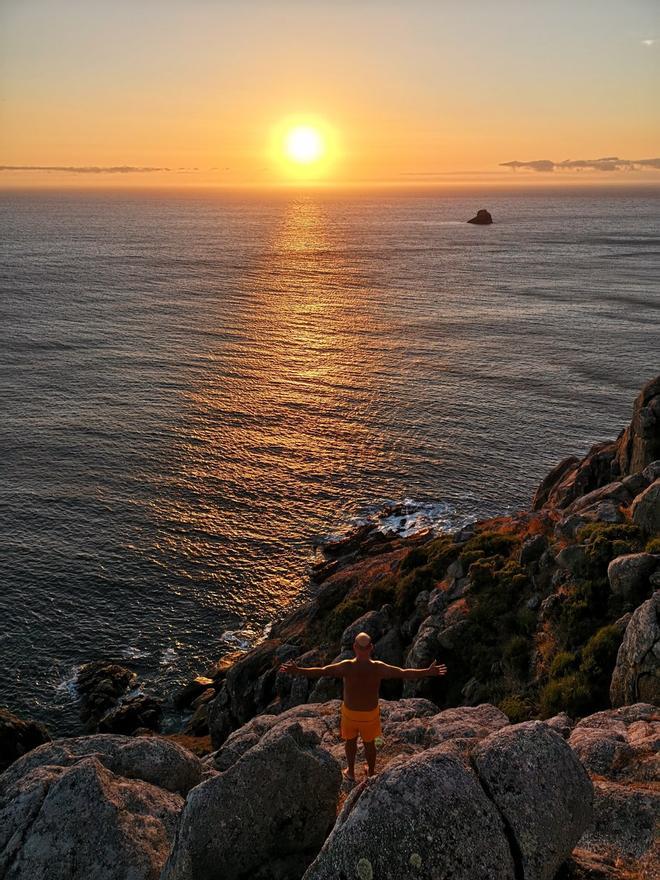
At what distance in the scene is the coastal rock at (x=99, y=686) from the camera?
46.8 m

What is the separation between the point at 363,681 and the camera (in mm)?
16594

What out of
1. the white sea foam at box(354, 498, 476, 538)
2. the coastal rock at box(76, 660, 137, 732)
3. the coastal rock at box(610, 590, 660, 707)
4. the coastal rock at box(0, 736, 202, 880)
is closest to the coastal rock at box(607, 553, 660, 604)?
the coastal rock at box(610, 590, 660, 707)

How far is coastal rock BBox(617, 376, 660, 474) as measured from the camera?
41.4 meters

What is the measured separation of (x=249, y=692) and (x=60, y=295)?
148046 millimetres

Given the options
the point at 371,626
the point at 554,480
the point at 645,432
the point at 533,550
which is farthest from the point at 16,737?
the point at 554,480

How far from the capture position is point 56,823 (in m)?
16.3

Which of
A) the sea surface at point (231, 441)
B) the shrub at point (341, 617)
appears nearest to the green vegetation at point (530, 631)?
the shrub at point (341, 617)

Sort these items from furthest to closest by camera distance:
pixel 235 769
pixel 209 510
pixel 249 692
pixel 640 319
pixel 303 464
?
1. pixel 640 319
2. pixel 303 464
3. pixel 209 510
4. pixel 249 692
5. pixel 235 769

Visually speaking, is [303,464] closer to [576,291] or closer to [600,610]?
[600,610]

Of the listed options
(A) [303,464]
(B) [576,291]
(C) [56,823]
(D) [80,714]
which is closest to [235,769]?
(C) [56,823]

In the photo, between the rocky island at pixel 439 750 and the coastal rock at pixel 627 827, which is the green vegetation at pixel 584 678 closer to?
the rocky island at pixel 439 750

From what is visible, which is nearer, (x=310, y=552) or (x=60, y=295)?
(x=310, y=552)

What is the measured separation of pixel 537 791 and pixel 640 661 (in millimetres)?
12397

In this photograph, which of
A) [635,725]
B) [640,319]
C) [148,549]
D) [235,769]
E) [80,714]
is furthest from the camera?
[640,319]
